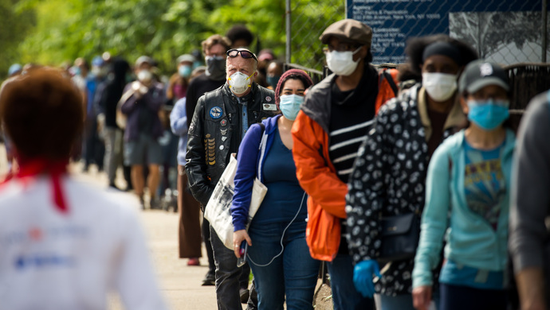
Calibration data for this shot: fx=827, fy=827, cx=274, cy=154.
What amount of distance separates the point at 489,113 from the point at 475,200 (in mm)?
358

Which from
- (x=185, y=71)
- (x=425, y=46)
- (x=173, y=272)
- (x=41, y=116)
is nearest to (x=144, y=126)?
(x=185, y=71)

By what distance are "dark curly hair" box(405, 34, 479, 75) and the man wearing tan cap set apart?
341 mm

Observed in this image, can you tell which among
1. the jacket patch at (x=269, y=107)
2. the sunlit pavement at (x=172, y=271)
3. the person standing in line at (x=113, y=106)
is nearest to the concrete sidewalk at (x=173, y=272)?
the sunlit pavement at (x=172, y=271)

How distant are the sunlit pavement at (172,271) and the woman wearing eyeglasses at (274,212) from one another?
1002 mm

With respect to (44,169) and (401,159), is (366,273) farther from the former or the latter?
(44,169)

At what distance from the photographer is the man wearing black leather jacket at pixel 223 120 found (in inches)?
243

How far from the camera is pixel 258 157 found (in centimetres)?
530

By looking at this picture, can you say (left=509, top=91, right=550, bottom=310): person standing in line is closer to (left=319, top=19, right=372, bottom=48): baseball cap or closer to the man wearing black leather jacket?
(left=319, top=19, right=372, bottom=48): baseball cap

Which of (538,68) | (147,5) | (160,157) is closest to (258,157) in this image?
(538,68)

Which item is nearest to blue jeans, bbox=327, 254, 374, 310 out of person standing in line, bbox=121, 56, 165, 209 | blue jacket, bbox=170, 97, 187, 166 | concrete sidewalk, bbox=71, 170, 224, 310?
concrete sidewalk, bbox=71, 170, 224, 310

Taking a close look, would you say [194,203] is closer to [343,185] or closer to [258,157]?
[258,157]

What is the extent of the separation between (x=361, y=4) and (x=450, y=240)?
3570 mm

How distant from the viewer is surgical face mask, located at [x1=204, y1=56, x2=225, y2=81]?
7.50 metres

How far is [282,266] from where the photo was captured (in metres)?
5.25
